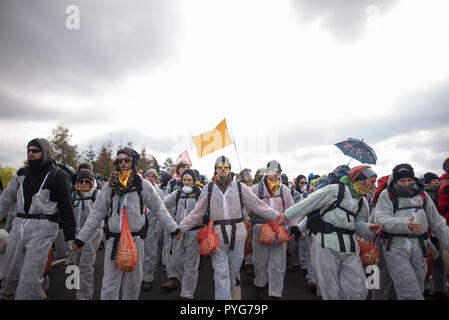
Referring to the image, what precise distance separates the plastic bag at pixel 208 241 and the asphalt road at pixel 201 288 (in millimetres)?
1592

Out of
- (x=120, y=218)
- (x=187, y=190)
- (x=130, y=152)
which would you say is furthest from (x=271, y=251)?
(x=130, y=152)

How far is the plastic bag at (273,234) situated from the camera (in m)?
4.59

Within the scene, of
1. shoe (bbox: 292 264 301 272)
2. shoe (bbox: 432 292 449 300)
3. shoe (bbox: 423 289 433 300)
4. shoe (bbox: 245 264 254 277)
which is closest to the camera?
shoe (bbox: 432 292 449 300)

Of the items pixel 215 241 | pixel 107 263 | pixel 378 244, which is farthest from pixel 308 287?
pixel 107 263

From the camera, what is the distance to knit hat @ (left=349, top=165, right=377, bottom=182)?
372 centimetres

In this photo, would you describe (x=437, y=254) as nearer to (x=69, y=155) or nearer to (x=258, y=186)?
(x=258, y=186)

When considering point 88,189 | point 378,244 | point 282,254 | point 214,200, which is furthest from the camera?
point 88,189

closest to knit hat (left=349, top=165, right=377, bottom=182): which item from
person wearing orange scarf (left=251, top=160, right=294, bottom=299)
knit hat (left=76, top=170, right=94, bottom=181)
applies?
person wearing orange scarf (left=251, top=160, right=294, bottom=299)

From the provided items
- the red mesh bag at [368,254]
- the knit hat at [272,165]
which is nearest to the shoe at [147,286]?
the knit hat at [272,165]

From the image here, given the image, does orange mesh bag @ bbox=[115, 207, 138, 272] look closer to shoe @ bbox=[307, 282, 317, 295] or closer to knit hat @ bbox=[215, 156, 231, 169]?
knit hat @ bbox=[215, 156, 231, 169]

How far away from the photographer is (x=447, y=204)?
180 inches

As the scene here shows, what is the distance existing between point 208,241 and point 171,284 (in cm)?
215

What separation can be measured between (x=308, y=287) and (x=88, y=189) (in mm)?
4874

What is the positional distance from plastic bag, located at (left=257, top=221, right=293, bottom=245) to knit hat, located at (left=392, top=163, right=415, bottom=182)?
6.18ft
